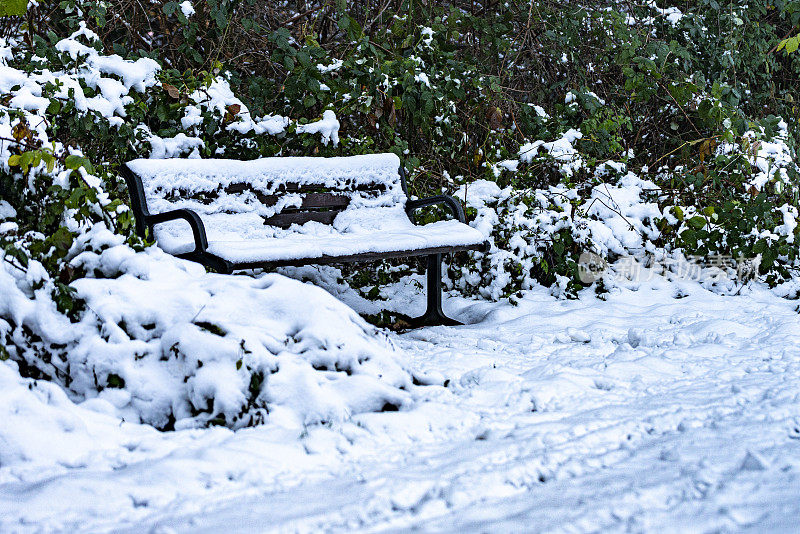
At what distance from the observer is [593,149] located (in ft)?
19.5

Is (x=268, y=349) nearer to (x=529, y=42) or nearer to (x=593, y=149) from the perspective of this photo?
(x=593, y=149)

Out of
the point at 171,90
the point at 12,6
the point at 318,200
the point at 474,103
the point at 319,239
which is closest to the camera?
the point at 12,6

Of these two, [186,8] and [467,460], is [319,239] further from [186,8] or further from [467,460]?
[467,460]

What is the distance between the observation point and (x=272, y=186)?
4637mm

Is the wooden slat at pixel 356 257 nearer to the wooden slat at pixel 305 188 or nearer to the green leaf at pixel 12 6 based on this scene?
the wooden slat at pixel 305 188

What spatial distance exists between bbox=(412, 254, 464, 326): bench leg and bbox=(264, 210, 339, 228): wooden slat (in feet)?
2.11

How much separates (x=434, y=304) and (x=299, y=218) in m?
0.92

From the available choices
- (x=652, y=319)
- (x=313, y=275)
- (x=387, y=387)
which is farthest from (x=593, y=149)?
(x=387, y=387)

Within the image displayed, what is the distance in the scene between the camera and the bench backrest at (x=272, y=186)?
4193 millimetres

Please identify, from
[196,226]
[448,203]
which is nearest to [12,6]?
[196,226]

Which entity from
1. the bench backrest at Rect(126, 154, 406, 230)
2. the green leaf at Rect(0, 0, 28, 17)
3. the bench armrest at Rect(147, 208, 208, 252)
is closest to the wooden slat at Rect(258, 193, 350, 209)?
the bench backrest at Rect(126, 154, 406, 230)

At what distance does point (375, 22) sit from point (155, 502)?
15.5 feet

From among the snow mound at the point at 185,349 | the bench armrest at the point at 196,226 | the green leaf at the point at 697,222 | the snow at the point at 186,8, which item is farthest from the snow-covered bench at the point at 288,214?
the green leaf at the point at 697,222

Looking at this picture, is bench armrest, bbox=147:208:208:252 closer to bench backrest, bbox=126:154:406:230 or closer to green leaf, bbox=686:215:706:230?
bench backrest, bbox=126:154:406:230
